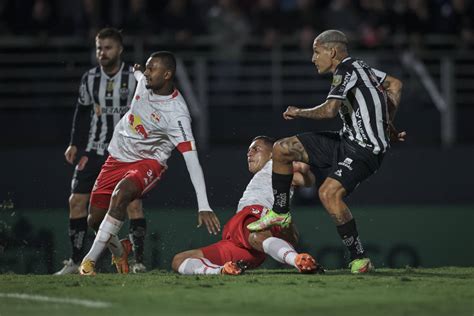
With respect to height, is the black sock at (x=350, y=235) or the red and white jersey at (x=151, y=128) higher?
the red and white jersey at (x=151, y=128)

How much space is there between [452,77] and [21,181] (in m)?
6.31

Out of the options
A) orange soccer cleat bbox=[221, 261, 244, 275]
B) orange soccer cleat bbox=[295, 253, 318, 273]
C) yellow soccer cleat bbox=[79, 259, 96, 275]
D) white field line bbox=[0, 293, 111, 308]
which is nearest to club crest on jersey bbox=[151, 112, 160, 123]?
yellow soccer cleat bbox=[79, 259, 96, 275]

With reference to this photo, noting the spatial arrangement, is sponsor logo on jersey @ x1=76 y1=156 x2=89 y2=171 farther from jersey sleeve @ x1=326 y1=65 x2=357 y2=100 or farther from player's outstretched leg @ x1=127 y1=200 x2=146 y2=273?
jersey sleeve @ x1=326 y1=65 x2=357 y2=100

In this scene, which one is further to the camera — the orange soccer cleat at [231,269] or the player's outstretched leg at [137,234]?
the player's outstretched leg at [137,234]

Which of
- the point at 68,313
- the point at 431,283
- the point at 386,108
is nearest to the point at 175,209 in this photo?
the point at 386,108

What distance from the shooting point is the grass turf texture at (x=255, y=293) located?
769cm

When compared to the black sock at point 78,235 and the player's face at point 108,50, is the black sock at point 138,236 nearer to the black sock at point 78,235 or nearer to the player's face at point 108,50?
the black sock at point 78,235

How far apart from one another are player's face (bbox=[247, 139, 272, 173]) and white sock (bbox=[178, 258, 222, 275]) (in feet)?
4.01

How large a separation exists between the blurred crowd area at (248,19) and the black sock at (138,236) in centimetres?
549

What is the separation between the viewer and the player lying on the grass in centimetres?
986

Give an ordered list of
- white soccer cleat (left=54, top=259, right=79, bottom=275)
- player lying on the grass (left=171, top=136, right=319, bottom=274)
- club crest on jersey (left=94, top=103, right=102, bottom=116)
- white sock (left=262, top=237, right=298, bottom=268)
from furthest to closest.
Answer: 1. club crest on jersey (left=94, top=103, right=102, bottom=116)
2. white soccer cleat (left=54, top=259, right=79, bottom=275)
3. player lying on the grass (left=171, top=136, right=319, bottom=274)
4. white sock (left=262, top=237, right=298, bottom=268)

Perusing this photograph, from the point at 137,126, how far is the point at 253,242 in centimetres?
149

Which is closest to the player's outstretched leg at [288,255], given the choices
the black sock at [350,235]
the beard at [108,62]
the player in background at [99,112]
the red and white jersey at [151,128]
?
the black sock at [350,235]

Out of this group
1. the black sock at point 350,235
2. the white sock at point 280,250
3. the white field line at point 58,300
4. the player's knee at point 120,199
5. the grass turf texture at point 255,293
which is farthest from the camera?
the player's knee at point 120,199
